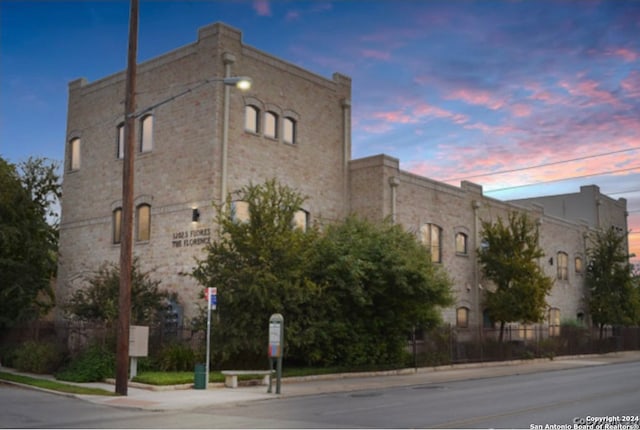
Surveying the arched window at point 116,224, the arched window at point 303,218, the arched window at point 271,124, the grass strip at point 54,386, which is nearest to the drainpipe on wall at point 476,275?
the arched window at point 303,218

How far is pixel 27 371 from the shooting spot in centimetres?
2531

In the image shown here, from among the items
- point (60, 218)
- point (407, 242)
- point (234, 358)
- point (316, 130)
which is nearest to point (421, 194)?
point (316, 130)

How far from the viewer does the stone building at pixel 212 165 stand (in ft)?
97.2

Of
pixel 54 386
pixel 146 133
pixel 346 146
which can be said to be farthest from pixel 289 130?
pixel 54 386

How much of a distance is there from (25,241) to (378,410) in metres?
21.5

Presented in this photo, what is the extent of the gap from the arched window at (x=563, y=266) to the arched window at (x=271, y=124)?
85.9ft

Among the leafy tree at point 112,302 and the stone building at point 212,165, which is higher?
the stone building at point 212,165

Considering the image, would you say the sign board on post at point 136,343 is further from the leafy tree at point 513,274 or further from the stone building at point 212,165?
the leafy tree at point 513,274

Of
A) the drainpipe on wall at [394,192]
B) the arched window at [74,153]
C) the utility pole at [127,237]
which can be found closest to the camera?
the utility pole at [127,237]

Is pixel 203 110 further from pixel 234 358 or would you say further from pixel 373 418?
pixel 373 418

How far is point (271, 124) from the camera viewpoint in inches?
1264

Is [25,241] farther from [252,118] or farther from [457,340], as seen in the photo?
[457,340]

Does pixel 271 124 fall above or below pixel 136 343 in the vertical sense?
above

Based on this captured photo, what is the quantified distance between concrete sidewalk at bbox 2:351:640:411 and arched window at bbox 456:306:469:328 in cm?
460
